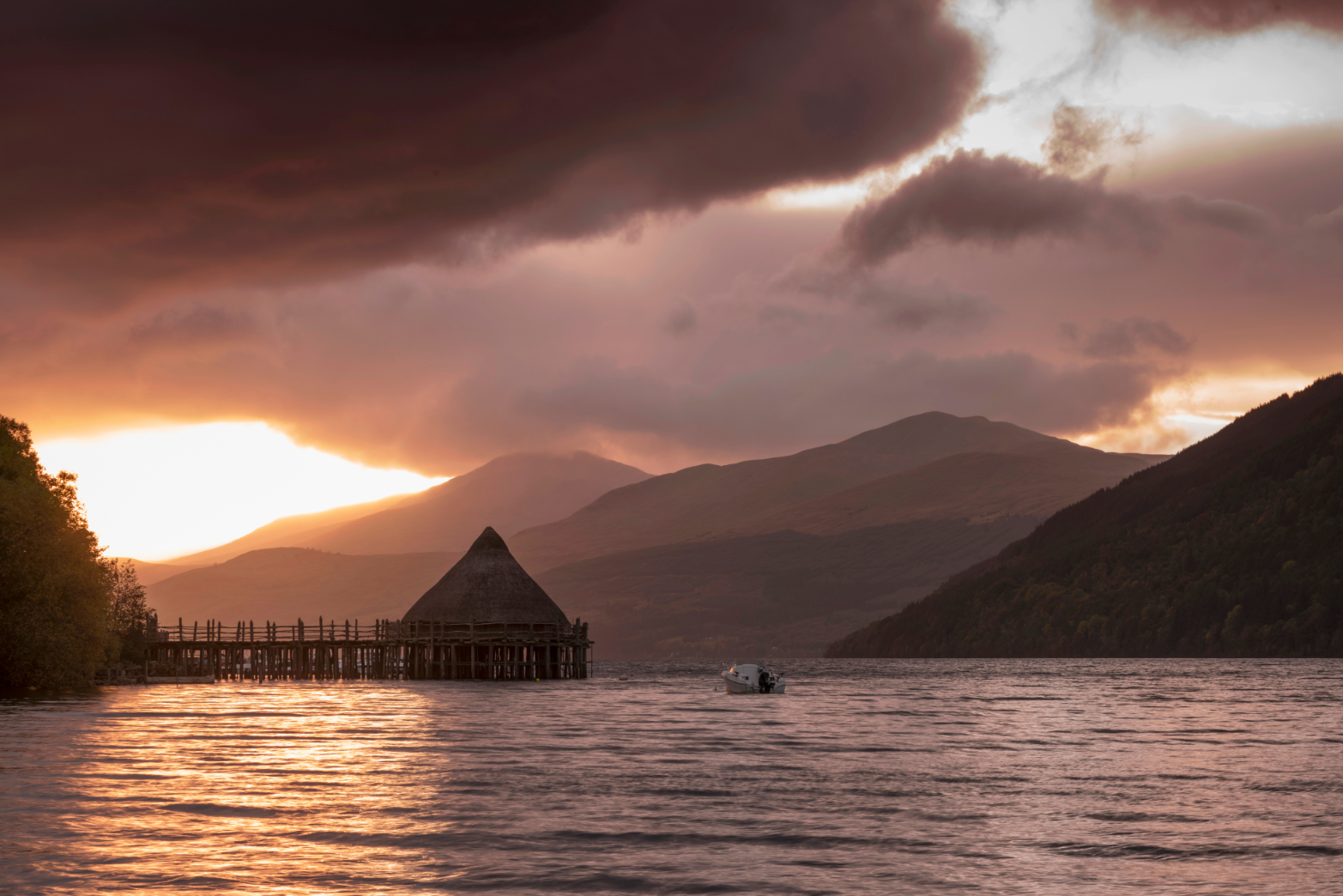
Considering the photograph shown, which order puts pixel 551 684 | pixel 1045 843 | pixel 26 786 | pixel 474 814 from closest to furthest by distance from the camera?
pixel 1045 843 → pixel 474 814 → pixel 26 786 → pixel 551 684

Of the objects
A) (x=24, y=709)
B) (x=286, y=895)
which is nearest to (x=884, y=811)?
(x=286, y=895)

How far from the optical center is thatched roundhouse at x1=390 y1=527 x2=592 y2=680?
115812 mm

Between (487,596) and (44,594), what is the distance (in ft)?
159

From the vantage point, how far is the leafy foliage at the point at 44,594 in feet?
234

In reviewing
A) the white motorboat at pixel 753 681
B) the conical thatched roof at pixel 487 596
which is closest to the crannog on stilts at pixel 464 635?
the conical thatched roof at pixel 487 596

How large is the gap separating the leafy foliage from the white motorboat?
47.2 meters

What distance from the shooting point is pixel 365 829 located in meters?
25.6

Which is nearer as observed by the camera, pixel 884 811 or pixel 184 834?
pixel 184 834

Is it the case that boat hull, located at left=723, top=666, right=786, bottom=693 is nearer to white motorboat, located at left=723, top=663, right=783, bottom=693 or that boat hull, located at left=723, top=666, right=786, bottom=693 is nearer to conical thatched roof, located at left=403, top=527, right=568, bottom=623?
white motorboat, located at left=723, top=663, right=783, bottom=693

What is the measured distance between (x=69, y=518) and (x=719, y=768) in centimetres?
6626

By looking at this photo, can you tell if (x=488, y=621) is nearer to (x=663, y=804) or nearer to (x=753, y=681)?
(x=753, y=681)

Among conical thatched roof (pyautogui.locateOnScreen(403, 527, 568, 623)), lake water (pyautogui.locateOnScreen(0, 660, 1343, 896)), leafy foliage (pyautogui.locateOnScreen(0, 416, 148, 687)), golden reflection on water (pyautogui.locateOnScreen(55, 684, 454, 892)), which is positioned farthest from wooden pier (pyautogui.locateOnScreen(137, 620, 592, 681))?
golden reflection on water (pyautogui.locateOnScreen(55, 684, 454, 892))

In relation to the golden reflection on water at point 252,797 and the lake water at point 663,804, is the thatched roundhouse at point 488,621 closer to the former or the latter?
the lake water at point 663,804

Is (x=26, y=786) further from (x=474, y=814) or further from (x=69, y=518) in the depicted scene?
(x=69, y=518)
